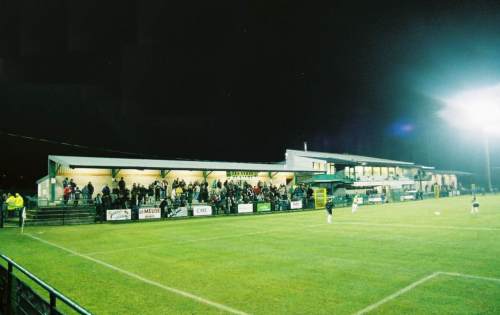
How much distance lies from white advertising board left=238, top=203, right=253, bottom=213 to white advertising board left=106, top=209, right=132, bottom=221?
36.5 feet

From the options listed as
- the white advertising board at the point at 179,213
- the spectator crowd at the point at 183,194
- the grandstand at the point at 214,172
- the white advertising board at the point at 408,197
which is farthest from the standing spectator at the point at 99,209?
the white advertising board at the point at 408,197

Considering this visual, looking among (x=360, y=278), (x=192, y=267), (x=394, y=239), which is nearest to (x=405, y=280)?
(x=360, y=278)

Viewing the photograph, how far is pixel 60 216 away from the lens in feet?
86.5

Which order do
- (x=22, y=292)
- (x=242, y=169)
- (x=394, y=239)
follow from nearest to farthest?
(x=22, y=292), (x=394, y=239), (x=242, y=169)

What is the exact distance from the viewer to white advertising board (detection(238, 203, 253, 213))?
36.0 metres

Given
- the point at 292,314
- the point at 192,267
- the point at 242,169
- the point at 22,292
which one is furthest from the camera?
Answer: the point at 242,169

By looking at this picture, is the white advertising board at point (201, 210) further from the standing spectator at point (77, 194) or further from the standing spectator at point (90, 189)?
the standing spectator at point (77, 194)

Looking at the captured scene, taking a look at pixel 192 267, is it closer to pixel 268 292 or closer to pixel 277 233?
pixel 268 292

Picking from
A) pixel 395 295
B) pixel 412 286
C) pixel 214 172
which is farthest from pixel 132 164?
pixel 395 295

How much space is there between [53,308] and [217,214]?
30.5 metres

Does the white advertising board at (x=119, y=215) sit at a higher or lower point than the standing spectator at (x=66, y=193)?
lower

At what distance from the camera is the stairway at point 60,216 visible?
2548 cm

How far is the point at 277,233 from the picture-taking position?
63.3 ft

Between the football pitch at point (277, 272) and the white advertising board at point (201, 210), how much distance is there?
48.3 ft
